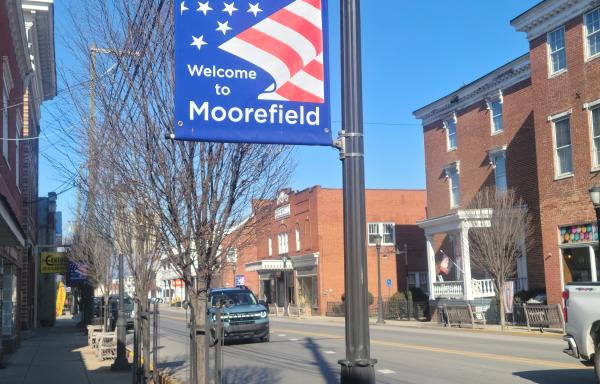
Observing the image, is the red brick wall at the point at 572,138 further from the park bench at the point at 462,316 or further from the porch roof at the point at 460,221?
the park bench at the point at 462,316

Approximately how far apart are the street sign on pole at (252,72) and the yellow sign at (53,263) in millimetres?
29179

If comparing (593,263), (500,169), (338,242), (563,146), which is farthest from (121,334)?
(338,242)

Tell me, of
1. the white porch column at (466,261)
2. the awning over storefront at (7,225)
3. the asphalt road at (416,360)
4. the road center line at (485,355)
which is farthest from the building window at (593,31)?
the awning over storefront at (7,225)

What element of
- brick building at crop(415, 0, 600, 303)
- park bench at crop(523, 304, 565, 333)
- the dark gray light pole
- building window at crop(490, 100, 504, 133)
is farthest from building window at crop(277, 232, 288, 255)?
the dark gray light pole

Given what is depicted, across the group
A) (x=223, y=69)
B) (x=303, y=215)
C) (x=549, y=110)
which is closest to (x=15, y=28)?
(x=223, y=69)

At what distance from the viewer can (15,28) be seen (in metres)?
18.3

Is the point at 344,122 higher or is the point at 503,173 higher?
the point at 503,173

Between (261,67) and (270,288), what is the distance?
55.4 metres

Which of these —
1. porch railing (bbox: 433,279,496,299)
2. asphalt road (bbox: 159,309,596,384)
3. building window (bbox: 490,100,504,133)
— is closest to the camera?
asphalt road (bbox: 159,309,596,384)

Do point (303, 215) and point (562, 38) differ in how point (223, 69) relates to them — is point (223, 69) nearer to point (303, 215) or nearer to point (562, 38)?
point (562, 38)

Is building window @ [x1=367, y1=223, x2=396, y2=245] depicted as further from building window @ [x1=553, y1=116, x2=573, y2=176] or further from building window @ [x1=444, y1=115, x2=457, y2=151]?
building window @ [x1=553, y1=116, x2=573, y2=176]

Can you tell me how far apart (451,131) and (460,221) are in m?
6.81

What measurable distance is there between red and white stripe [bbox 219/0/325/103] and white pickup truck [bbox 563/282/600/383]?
7432mm

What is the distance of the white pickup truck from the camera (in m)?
10.3
